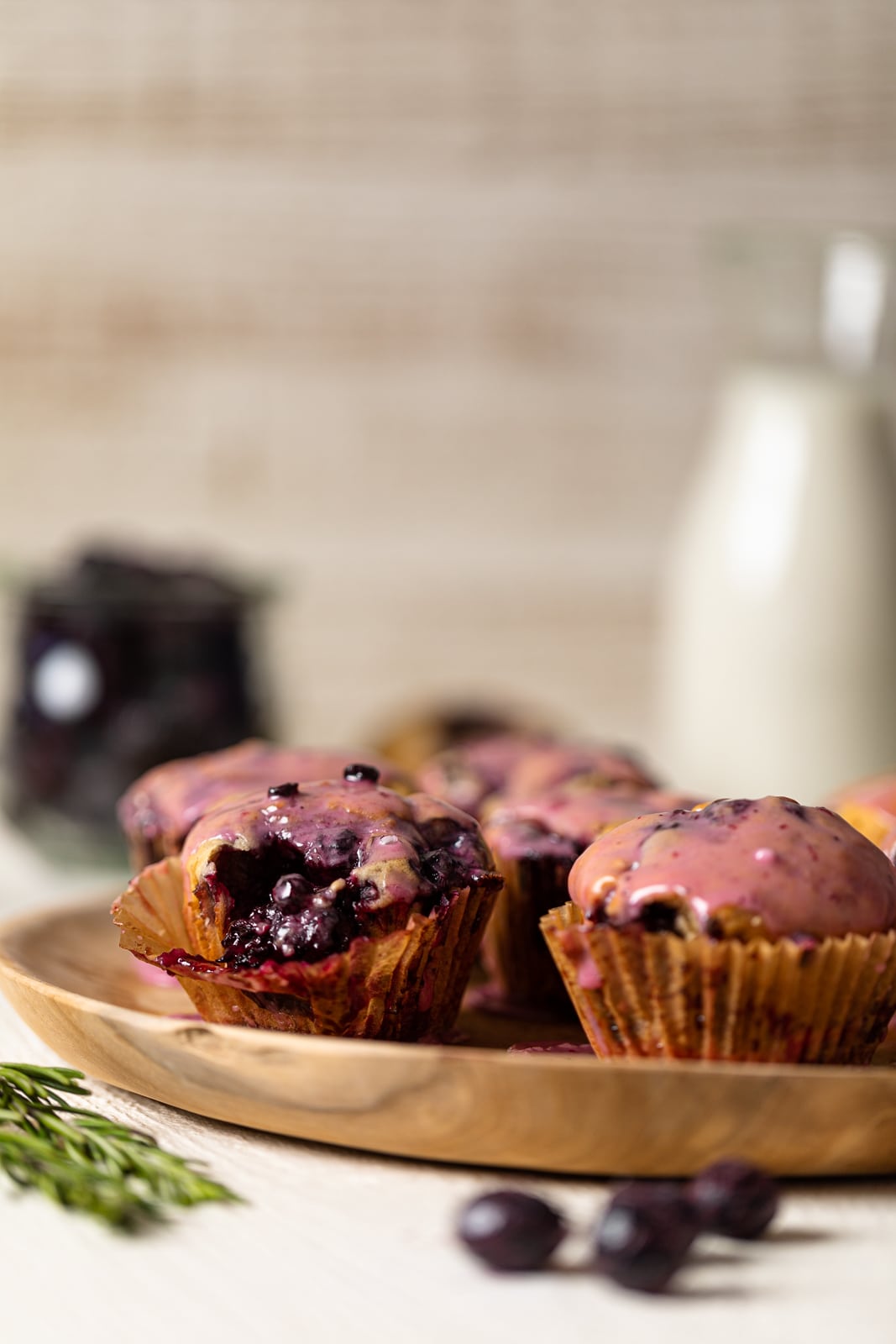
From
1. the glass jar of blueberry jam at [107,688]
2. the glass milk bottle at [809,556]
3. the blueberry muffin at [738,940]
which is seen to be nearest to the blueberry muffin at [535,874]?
the blueberry muffin at [738,940]

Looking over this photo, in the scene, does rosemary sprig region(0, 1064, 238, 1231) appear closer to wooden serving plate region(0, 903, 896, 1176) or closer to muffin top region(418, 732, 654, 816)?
wooden serving plate region(0, 903, 896, 1176)

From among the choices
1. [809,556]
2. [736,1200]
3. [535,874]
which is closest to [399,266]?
[809,556]

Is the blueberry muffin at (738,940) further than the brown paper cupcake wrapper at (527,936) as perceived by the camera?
No

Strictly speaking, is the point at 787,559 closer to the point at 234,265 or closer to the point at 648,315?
the point at 648,315

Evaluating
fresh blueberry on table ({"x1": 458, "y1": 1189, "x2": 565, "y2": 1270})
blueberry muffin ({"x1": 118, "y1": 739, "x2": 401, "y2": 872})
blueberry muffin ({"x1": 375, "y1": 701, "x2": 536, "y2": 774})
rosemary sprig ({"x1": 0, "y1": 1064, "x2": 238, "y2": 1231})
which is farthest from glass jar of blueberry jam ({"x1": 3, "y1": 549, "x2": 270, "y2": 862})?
fresh blueberry on table ({"x1": 458, "y1": 1189, "x2": 565, "y2": 1270})

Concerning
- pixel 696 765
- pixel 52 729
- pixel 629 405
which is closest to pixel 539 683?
pixel 629 405

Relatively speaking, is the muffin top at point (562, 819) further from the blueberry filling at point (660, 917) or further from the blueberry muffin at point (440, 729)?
the blueberry muffin at point (440, 729)
